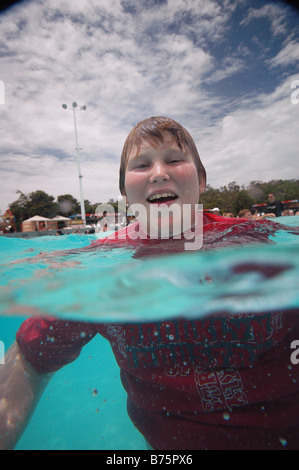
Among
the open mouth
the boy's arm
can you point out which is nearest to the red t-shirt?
the boy's arm

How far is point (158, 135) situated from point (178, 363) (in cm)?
180

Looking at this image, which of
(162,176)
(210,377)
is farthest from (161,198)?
(210,377)

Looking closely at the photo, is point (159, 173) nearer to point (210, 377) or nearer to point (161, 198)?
point (161, 198)

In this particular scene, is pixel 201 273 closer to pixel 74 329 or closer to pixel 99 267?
pixel 99 267

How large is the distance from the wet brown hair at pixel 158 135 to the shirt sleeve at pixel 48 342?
1528mm

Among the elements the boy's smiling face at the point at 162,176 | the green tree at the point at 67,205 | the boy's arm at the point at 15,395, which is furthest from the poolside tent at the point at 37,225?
the green tree at the point at 67,205

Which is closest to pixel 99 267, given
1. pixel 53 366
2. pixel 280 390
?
pixel 53 366

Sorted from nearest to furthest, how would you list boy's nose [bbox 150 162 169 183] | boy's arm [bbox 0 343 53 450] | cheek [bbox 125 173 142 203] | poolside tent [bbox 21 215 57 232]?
boy's arm [bbox 0 343 53 450]
boy's nose [bbox 150 162 169 183]
cheek [bbox 125 173 142 203]
poolside tent [bbox 21 215 57 232]

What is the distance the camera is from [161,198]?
6.35ft

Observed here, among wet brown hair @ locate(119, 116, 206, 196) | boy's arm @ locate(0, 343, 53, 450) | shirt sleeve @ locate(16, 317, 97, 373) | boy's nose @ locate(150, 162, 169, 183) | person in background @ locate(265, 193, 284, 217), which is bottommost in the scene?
boy's arm @ locate(0, 343, 53, 450)

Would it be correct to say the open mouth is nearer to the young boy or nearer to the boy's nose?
the young boy

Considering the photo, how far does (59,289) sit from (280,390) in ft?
5.79

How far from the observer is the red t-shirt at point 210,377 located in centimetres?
146

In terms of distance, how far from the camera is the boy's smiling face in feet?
6.15
